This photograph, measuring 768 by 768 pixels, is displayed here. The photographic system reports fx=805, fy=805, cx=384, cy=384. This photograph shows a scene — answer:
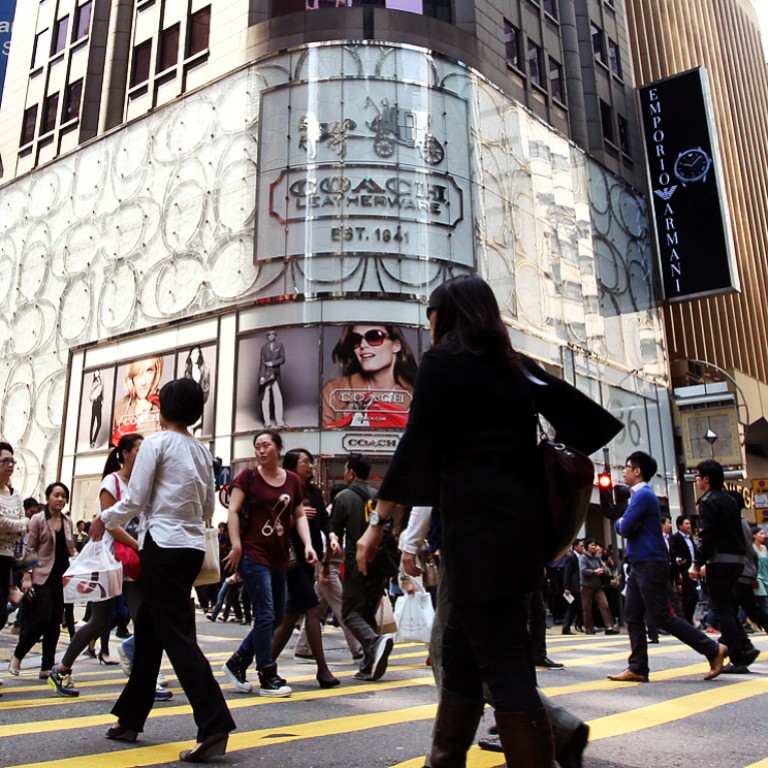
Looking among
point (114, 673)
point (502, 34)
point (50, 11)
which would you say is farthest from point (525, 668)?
point (50, 11)

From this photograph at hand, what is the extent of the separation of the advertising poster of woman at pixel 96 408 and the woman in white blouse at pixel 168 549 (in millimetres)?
23627

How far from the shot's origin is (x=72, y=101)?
3209cm

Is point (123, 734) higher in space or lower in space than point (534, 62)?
lower

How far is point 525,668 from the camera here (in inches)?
102

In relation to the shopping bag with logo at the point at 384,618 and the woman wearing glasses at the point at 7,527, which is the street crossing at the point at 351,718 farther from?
the woman wearing glasses at the point at 7,527

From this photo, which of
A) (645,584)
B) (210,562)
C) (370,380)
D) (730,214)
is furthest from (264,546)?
(730,214)

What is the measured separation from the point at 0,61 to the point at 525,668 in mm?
8658

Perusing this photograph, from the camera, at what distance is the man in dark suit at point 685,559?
508 inches

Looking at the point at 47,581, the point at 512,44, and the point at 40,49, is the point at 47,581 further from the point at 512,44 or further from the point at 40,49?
the point at 40,49

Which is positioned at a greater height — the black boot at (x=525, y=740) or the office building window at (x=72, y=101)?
the office building window at (x=72, y=101)

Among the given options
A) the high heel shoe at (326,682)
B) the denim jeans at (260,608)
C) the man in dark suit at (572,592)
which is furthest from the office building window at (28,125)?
the high heel shoe at (326,682)

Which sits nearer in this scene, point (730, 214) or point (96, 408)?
point (96, 408)

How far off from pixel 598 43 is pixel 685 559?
93.9ft

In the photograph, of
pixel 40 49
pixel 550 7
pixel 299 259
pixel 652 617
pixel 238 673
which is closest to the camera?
pixel 238 673
